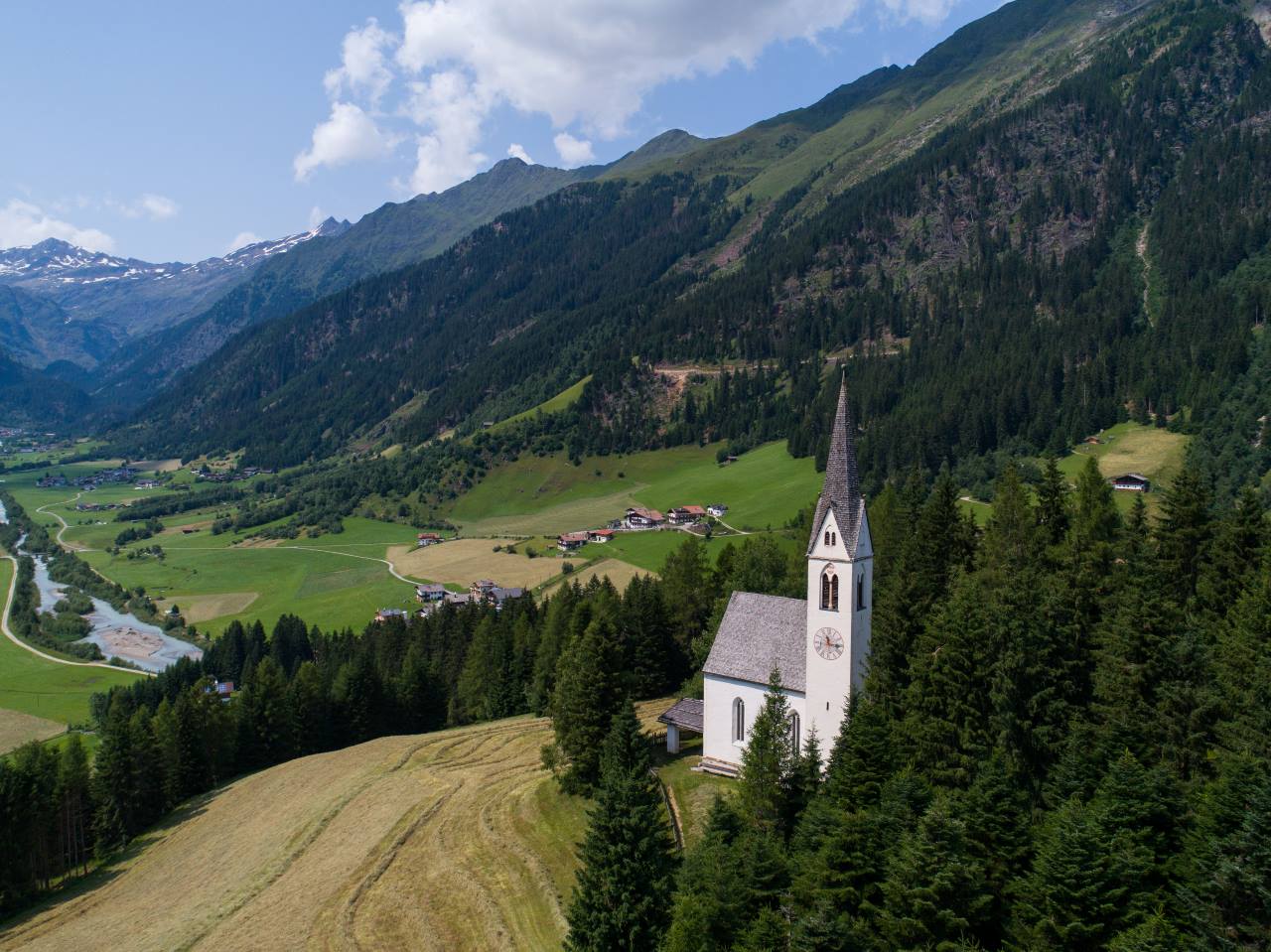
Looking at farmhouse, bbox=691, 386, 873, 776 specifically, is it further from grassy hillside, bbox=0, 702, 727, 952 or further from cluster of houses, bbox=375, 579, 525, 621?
cluster of houses, bbox=375, 579, 525, 621

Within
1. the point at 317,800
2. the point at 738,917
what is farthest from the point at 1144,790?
the point at 317,800

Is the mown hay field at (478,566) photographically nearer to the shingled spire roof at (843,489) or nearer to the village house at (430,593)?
the village house at (430,593)

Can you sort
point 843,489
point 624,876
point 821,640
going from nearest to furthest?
point 624,876 → point 843,489 → point 821,640

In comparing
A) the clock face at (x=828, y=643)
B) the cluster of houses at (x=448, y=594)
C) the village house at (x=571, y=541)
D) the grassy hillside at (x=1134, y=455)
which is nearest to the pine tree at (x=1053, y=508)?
the clock face at (x=828, y=643)

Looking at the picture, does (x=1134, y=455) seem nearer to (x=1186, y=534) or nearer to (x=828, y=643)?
(x=1186, y=534)

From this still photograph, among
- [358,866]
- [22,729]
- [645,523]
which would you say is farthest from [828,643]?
[645,523]

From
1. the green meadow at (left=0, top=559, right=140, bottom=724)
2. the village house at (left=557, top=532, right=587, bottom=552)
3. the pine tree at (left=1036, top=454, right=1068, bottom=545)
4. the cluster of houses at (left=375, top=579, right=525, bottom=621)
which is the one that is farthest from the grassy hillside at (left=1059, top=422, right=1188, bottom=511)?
the green meadow at (left=0, top=559, right=140, bottom=724)

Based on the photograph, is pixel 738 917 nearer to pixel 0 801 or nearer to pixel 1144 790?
pixel 1144 790
